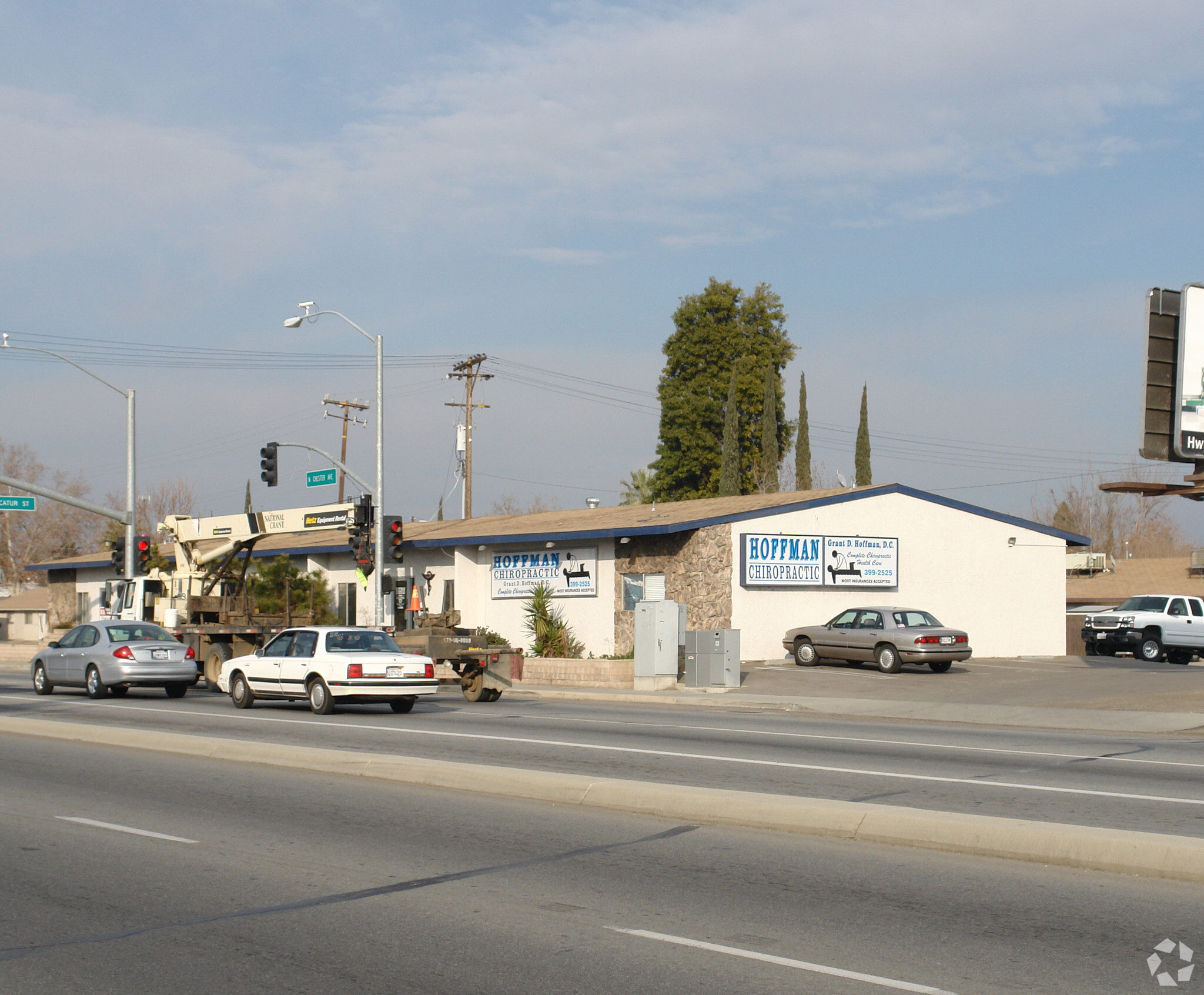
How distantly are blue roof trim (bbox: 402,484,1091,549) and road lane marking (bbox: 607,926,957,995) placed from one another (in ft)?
87.8

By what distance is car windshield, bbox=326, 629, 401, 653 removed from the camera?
2116 cm

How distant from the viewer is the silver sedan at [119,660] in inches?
976

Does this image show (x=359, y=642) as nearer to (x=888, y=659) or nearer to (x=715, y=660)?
(x=715, y=660)

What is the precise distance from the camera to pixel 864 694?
90.2 ft

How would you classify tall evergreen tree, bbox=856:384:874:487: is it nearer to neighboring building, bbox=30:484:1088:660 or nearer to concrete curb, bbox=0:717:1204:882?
neighboring building, bbox=30:484:1088:660

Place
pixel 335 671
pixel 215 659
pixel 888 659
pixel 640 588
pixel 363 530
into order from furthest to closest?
1. pixel 640 588
2. pixel 363 530
3. pixel 888 659
4. pixel 215 659
5. pixel 335 671

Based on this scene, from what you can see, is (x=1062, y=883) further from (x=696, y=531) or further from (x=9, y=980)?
(x=696, y=531)

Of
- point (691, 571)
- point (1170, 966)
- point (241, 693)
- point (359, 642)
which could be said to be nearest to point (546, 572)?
point (691, 571)

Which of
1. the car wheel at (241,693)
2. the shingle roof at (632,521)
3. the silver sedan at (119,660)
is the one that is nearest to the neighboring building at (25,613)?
the shingle roof at (632,521)

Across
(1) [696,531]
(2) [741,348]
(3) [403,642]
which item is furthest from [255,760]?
(2) [741,348]

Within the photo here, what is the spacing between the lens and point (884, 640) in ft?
104

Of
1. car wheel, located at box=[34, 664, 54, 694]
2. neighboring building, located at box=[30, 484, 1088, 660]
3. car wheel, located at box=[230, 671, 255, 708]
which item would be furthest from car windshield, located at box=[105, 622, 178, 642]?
neighboring building, located at box=[30, 484, 1088, 660]

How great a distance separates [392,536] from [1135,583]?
1538 inches

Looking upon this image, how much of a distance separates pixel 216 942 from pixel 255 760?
25.0 ft
